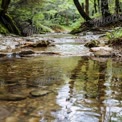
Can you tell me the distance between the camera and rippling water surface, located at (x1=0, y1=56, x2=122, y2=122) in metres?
2.85

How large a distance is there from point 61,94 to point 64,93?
0.07 metres

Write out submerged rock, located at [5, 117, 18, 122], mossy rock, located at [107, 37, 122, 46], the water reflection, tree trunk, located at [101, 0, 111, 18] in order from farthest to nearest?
tree trunk, located at [101, 0, 111, 18]
mossy rock, located at [107, 37, 122, 46]
the water reflection
submerged rock, located at [5, 117, 18, 122]

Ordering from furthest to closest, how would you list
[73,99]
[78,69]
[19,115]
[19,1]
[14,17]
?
[14,17] < [19,1] < [78,69] < [73,99] < [19,115]

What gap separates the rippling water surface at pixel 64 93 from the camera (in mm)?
2854

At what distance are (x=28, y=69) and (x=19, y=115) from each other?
2693mm

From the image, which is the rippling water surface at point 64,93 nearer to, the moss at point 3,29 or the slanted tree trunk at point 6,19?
the moss at point 3,29

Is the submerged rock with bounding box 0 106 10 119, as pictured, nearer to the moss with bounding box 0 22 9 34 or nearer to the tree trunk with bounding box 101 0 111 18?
the moss with bounding box 0 22 9 34

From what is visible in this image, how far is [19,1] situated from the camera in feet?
61.4

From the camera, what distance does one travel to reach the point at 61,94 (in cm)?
368

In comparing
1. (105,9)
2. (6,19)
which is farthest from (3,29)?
(105,9)

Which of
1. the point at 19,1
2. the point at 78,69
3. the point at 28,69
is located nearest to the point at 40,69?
the point at 28,69

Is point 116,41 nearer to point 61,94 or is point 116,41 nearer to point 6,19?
point 61,94

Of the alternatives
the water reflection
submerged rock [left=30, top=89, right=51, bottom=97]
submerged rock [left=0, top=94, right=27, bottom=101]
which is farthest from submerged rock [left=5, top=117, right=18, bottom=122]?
submerged rock [left=30, top=89, right=51, bottom=97]

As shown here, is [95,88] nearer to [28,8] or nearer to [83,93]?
[83,93]
